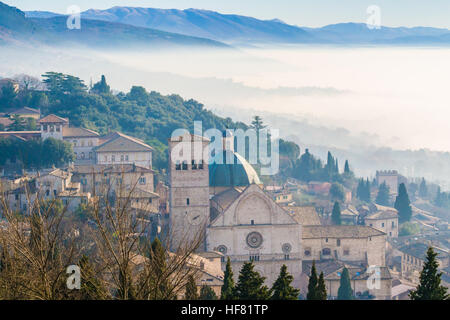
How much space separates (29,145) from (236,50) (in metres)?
55.9

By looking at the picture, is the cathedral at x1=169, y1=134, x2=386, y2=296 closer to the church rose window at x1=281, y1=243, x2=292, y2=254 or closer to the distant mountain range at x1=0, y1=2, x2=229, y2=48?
the church rose window at x1=281, y1=243, x2=292, y2=254

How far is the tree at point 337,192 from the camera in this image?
78.0 metres

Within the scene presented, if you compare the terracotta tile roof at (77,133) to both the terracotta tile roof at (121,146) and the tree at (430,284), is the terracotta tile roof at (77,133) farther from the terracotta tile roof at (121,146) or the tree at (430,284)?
the tree at (430,284)

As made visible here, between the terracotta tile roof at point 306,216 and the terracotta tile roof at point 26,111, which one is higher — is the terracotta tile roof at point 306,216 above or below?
below

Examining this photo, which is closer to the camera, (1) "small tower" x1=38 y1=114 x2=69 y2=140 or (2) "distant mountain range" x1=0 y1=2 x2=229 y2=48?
(1) "small tower" x1=38 y1=114 x2=69 y2=140

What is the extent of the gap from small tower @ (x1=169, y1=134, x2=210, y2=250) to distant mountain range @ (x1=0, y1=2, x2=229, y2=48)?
7230 centimetres

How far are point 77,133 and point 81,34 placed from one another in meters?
66.2

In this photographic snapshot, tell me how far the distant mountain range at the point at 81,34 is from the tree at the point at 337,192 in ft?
134

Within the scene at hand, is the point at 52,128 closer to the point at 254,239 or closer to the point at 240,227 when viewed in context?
the point at 240,227

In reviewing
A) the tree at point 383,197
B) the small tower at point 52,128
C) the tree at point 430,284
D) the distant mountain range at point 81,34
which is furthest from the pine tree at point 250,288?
the distant mountain range at point 81,34

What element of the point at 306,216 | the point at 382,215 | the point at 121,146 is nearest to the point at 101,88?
the point at 121,146

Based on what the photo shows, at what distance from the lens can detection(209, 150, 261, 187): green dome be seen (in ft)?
161

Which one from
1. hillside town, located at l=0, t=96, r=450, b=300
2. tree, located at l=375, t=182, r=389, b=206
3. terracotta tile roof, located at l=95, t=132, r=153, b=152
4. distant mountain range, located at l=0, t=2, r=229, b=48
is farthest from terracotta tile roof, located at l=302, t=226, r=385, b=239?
distant mountain range, located at l=0, t=2, r=229, b=48
